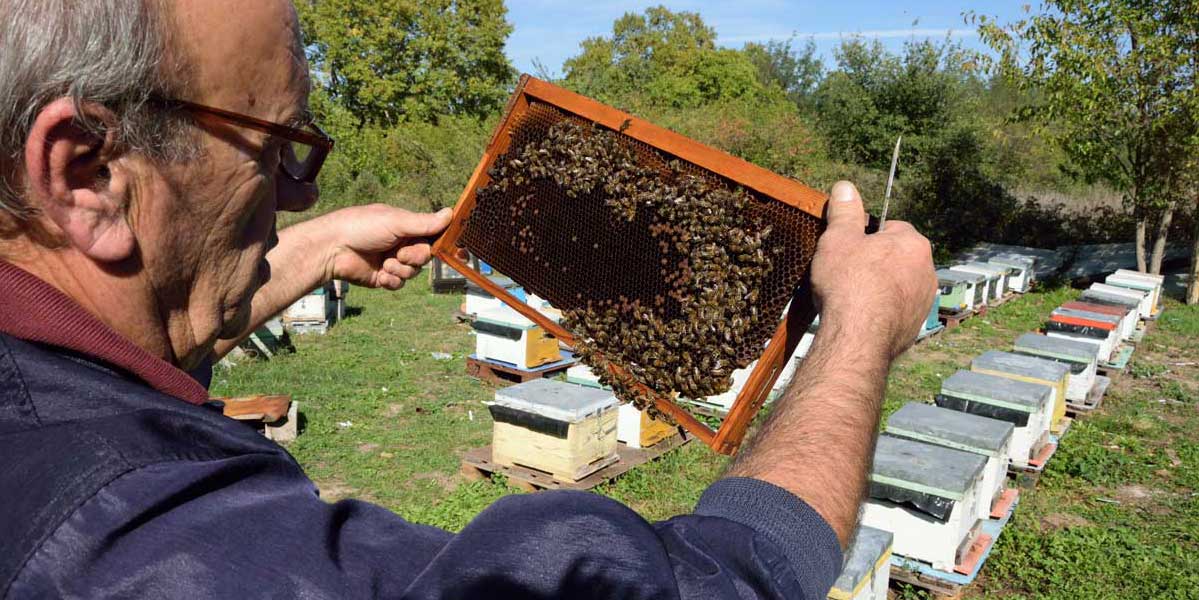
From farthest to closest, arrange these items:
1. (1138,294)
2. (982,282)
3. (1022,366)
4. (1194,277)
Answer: (1194,277)
(982,282)
(1138,294)
(1022,366)

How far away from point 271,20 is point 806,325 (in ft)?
5.47

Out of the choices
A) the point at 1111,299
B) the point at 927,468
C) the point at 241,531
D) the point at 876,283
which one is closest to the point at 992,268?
the point at 1111,299

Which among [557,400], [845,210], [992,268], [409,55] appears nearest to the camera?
[845,210]

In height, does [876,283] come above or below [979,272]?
above

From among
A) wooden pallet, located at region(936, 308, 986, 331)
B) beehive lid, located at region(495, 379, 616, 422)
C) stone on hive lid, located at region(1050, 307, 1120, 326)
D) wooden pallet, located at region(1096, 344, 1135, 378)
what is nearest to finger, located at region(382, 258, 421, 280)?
beehive lid, located at region(495, 379, 616, 422)

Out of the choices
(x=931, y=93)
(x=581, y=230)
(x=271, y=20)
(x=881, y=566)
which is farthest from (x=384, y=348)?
(x=931, y=93)

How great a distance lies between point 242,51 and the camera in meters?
1.47

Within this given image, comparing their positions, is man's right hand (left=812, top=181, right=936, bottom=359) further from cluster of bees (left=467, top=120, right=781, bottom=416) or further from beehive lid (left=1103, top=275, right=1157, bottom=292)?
beehive lid (left=1103, top=275, right=1157, bottom=292)

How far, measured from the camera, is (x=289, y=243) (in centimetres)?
291

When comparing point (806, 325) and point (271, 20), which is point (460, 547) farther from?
Result: point (806, 325)

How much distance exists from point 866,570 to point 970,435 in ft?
7.61

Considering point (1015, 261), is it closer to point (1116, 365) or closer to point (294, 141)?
point (1116, 365)

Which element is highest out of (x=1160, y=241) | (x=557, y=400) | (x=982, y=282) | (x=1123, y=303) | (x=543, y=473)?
(x=1160, y=241)

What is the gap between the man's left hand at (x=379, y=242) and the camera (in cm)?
293
